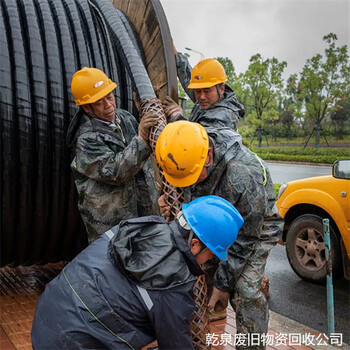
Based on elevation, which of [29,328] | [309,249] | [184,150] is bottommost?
[309,249]

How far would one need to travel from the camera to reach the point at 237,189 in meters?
2.58

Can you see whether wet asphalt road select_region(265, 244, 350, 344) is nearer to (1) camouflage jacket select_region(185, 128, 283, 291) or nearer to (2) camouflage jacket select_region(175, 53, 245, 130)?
(1) camouflage jacket select_region(185, 128, 283, 291)

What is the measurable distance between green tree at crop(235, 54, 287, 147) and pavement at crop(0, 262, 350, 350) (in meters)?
29.8

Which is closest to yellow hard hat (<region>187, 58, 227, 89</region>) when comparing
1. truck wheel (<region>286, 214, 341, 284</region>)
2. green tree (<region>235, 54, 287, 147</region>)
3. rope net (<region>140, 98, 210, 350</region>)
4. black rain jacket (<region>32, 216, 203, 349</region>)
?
rope net (<region>140, 98, 210, 350</region>)

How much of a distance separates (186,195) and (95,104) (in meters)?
1.01

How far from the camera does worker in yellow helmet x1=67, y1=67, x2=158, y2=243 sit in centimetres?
300

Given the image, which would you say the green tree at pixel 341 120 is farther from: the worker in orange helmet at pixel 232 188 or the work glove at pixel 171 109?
the worker in orange helmet at pixel 232 188

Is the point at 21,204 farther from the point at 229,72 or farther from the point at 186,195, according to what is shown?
the point at 229,72

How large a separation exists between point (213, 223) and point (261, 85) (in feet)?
107

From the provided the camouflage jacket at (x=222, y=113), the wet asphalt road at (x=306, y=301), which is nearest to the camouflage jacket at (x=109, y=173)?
the camouflage jacket at (x=222, y=113)

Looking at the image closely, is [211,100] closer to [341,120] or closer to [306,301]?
[306,301]

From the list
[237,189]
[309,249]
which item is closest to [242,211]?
[237,189]

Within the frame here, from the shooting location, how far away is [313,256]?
18.5 feet

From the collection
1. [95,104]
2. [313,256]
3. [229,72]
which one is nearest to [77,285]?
[95,104]
